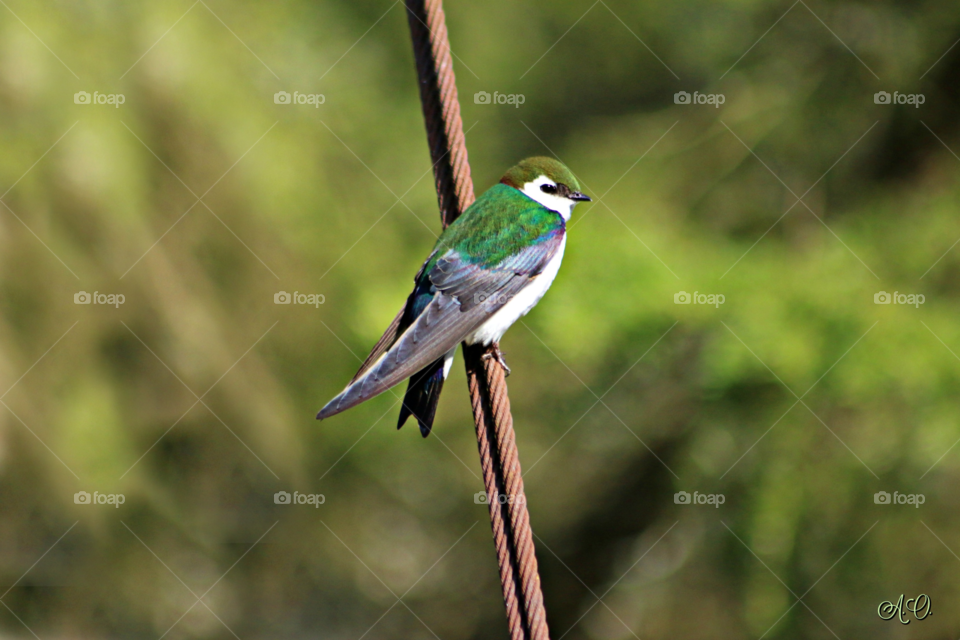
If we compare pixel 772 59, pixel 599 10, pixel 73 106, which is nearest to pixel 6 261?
pixel 73 106

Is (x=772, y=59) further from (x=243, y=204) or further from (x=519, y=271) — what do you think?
(x=243, y=204)

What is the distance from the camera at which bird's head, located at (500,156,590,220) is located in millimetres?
3297

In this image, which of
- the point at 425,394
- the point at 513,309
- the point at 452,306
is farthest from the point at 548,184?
the point at 425,394

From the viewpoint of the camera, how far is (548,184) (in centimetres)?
330

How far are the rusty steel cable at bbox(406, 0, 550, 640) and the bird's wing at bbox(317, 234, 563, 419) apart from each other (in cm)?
18

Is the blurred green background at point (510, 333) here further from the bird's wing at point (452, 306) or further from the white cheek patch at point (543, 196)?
the bird's wing at point (452, 306)

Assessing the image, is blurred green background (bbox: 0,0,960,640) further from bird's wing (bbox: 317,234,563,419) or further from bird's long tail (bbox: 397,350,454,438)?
bird's long tail (bbox: 397,350,454,438)

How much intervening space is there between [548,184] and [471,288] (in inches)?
27.4

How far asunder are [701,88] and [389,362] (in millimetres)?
3850
